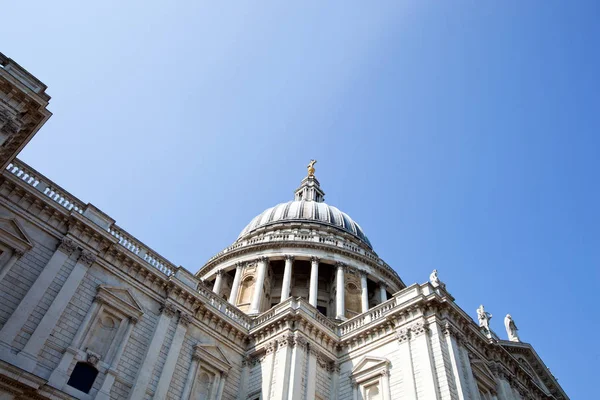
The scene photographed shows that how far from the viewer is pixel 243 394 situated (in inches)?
916

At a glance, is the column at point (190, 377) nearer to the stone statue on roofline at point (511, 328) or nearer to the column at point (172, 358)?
the column at point (172, 358)

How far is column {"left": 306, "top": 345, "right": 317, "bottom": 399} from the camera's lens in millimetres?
22203

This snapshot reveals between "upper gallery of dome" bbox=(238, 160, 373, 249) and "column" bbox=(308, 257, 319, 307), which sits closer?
"column" bbox=(308, 257, 319, 307)

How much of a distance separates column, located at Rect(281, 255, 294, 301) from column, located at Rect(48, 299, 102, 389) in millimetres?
18117

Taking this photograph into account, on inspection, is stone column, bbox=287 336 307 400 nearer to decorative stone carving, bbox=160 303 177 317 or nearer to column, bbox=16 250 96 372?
decorative stone carving, bbox=160 303 177 317

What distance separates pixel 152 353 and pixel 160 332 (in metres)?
1.12

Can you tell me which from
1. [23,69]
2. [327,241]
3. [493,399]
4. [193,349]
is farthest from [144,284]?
[327,241]

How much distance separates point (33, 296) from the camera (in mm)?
18094

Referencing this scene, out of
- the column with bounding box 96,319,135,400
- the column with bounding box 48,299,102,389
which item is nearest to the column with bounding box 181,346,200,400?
the column with bounding box 96,319,135,400

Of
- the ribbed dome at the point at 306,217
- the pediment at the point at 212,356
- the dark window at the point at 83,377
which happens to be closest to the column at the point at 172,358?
the pediment at the point at 212,356

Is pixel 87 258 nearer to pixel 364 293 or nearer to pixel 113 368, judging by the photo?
pixel 113 368

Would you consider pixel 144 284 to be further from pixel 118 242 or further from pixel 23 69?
pixel 23 69

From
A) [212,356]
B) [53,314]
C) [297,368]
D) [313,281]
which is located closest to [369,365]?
[297,368]

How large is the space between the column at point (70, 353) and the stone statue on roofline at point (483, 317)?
20966 millimetres
